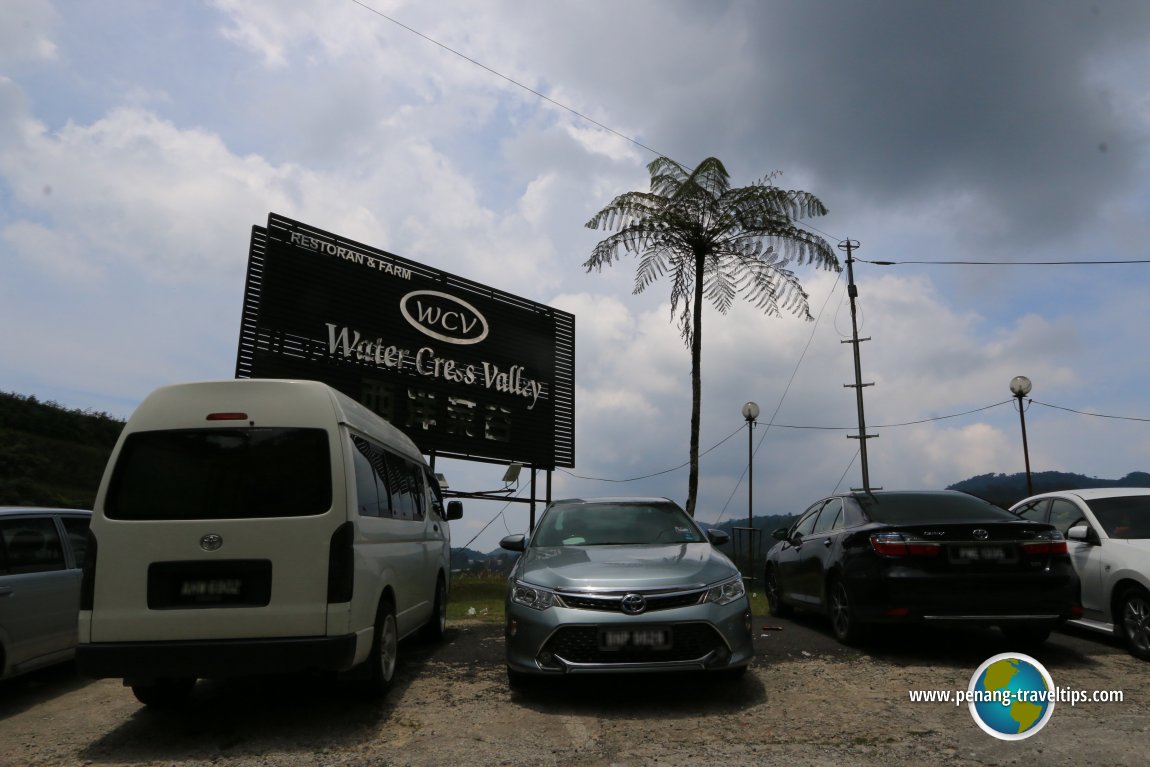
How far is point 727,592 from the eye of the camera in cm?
590

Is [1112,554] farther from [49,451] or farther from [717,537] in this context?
[49,451]

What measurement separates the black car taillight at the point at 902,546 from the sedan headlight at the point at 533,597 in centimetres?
311

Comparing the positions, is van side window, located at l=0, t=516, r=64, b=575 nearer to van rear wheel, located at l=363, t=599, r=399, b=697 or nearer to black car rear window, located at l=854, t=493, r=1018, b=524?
van rear wheel, located at l=363, t=599, r=399, b=697

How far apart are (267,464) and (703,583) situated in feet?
10.1

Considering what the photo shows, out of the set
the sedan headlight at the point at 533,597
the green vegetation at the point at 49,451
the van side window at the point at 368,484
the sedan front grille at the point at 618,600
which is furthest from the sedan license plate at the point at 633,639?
the green vegetation at the point at 49,451

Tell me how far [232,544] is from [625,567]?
268cm

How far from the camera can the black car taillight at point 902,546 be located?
6.92m

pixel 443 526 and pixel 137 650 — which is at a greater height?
pixel 443 526

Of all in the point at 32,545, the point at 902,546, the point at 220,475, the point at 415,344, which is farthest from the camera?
the point at 415,344

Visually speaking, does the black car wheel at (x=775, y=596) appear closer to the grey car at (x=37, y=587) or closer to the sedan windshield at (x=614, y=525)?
the sedan windshield at (x=614, y=525)

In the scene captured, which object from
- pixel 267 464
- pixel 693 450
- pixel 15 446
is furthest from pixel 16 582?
Answer: pixel 15 446

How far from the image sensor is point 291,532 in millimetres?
5152

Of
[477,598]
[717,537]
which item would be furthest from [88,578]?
[477,598]

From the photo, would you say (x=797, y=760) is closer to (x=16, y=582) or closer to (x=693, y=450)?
(x=16, y=582)
